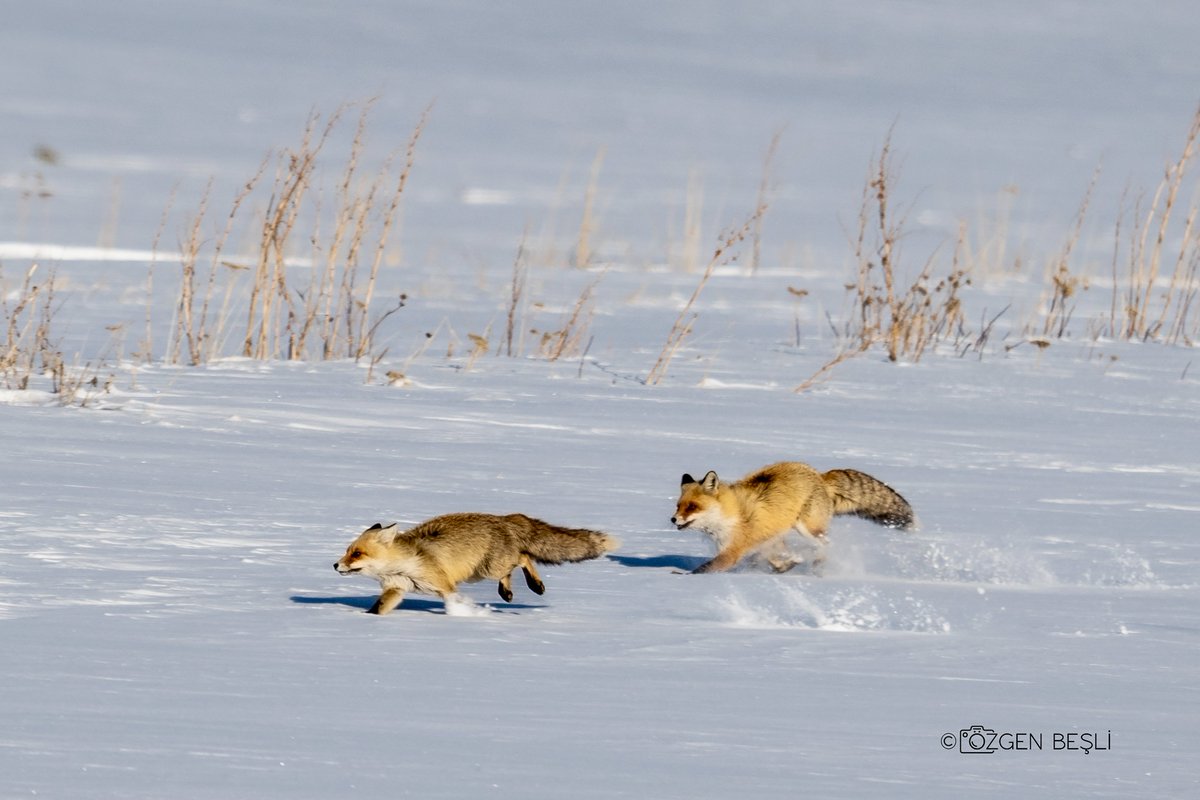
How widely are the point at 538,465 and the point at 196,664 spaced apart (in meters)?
3.26

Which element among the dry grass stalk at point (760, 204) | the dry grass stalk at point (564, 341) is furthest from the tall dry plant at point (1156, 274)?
the dry grass stalk at point (564, 341)

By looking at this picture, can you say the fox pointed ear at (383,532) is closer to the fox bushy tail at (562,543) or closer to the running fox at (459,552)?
the running fox at (459,552)

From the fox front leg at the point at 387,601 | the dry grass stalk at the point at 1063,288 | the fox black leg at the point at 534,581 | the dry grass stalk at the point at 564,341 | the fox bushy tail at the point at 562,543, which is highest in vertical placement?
the dry grass stalk at the point at 1063,288

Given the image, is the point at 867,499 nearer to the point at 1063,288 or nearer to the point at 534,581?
the point at 534,581

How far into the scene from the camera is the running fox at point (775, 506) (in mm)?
5152

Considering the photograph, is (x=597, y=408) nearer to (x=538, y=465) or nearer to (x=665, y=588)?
(x=538, y=465)

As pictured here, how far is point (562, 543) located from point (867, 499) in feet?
4.04

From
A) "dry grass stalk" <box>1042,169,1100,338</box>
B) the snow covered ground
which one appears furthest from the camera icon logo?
"dry grass stalk" <box>1042,169,1100,338</box>

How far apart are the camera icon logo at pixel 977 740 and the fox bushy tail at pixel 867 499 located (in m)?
2.39

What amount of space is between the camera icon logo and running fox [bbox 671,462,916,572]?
1.88m

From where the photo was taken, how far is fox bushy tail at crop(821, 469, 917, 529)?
561cm

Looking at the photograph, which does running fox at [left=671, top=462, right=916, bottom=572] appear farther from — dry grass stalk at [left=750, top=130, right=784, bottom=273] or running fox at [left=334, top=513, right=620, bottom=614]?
dry grass stalk at [left=750, top=130, right=784, bottom=273]

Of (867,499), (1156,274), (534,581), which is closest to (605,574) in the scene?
(534,581)

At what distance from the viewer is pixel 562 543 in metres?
4.80
